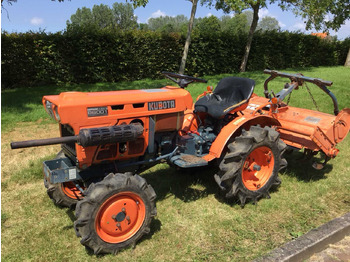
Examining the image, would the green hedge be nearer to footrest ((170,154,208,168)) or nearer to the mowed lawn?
the mowed lawn

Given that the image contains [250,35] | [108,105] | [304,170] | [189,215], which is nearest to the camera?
[108,105]

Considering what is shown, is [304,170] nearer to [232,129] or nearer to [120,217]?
[232,129]

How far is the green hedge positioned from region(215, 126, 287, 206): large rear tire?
367 inches

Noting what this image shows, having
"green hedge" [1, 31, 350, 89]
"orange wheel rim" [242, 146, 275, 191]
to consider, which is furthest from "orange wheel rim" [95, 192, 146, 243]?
"green hedge" [1, 31, 350, 89]

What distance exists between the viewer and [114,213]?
3010mm

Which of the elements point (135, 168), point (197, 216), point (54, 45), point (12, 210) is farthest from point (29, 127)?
point (54, 45)

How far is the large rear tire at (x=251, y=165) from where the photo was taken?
3732 millimetres

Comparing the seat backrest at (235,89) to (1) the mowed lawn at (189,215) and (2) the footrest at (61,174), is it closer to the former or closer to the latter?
(1) the mowed lawn at (189,215)

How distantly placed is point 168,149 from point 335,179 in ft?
8.88

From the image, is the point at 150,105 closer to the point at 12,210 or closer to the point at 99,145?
the point at 99,145

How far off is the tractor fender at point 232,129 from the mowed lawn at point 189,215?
69cm

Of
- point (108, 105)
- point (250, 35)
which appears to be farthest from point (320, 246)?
point (250, 35)

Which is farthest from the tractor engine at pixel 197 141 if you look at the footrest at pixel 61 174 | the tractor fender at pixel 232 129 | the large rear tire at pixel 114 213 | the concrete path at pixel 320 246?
the concrete path at pixel 320 246

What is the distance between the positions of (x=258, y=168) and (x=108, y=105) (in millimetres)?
2071
